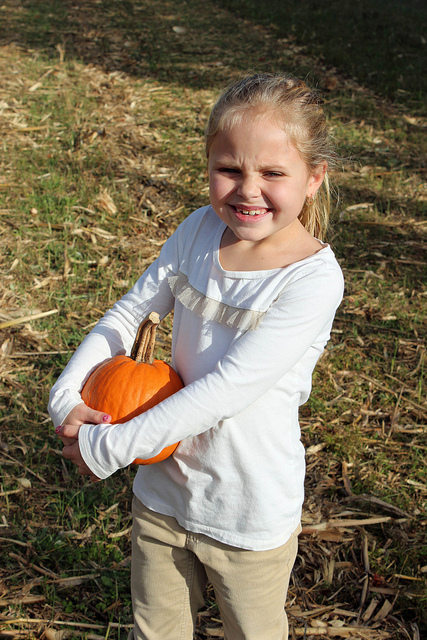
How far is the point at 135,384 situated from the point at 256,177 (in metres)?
0.72

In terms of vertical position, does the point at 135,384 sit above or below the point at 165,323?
above

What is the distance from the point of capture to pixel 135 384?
187cm

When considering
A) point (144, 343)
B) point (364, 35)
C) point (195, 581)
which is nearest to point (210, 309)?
point (144, 343)

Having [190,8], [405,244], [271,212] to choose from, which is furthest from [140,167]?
[190,8]

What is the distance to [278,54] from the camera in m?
10.6

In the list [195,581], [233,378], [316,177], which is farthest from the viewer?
[195,581]

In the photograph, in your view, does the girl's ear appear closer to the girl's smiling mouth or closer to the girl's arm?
the girl's smiling mouth

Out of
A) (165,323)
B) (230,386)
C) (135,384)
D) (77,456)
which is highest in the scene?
(230,386)

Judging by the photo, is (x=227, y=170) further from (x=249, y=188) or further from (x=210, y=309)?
(x=210, y=309)

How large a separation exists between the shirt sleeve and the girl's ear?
1.01ft

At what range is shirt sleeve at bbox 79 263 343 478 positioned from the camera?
1660 millimetres

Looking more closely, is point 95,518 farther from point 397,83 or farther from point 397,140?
point 397,83

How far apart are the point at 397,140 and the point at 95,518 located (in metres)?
6.61

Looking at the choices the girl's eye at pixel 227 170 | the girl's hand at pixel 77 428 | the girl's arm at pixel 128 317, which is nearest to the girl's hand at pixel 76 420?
the girl's hand at pixel 77 428
